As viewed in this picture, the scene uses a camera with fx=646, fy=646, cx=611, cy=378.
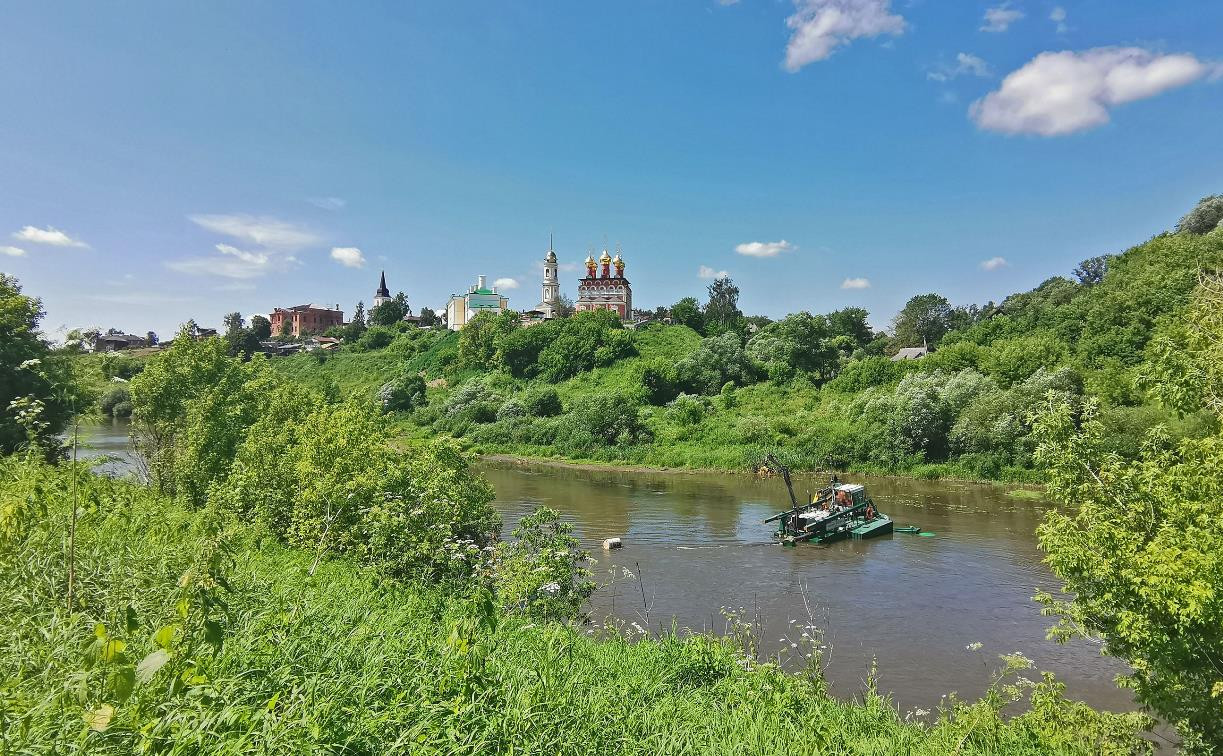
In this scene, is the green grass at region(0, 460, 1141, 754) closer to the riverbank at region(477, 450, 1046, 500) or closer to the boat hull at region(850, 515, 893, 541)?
the boat hull at region(850, 515, 893, 541)

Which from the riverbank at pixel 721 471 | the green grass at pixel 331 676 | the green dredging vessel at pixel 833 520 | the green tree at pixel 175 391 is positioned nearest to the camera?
the green grass at pixel 331 676

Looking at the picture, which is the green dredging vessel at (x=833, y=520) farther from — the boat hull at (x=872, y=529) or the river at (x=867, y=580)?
the river at (x=867, y=580)

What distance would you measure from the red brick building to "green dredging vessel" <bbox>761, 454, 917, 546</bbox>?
413ft

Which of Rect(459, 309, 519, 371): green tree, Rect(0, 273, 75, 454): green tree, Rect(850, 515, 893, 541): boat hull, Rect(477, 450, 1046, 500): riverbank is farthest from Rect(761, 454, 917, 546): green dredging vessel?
Rect(459, 309, 519, 371): green tree

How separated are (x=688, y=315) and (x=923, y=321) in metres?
31.5

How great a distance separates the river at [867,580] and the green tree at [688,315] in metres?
57.5

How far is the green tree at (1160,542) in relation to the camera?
7.16 meters

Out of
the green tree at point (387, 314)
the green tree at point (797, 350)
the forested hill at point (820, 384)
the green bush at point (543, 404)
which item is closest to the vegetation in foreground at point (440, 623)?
the forested hill at point (820, 384)

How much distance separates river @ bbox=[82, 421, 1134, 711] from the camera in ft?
48.3

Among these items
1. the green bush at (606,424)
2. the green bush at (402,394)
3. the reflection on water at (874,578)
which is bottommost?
the reflection on water at (874,578)

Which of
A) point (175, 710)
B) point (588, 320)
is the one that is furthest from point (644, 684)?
point (588, 320)

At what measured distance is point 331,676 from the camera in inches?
200

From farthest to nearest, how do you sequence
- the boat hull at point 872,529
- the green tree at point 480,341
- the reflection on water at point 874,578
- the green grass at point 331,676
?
the green tree at point 480,341 < the boat hull at point 872,529 < the reflection on water at point 874,578 < the green grass at point 331,676

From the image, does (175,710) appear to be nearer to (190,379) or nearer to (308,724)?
(308,724)
